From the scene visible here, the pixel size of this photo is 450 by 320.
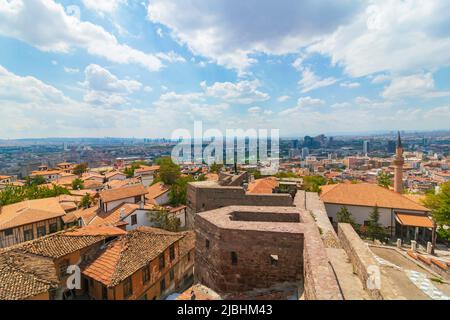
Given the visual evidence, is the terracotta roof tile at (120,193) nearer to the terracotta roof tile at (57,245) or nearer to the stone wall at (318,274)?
the terracotta roof tile at (57,245)

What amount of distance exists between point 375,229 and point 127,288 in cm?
1997

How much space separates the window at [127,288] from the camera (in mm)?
10617

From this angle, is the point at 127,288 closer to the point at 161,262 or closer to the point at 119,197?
the point at 161,262

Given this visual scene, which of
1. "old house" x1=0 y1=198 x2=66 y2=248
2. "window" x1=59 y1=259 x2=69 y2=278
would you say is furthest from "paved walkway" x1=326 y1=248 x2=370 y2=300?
"old house" x1=0 y1=198 x2=66 y2=248

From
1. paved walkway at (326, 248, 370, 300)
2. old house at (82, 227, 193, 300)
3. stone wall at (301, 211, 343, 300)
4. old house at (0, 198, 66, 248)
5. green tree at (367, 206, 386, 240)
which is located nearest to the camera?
stone wall at (301, 211, 343, 300)

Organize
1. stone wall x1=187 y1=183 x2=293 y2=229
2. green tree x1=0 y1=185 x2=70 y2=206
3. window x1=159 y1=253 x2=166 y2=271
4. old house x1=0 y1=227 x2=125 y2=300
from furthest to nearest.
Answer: green tree x1=0 y1=185 x2=70 y2=206 → stone wall x1=187 y1=183 x2=293 y2=229 → window x1=159 y1=253 x2=166 y2=271 → old house x1=0 y1=227 x2=125 y2=300

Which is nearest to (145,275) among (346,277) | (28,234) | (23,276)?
(23,276)

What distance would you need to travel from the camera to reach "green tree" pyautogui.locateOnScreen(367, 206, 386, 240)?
1934 centimetres

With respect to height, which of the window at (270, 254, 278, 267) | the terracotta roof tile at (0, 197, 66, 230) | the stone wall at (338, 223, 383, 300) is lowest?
the terracotta roof tile at (0, 197, 66, 230)

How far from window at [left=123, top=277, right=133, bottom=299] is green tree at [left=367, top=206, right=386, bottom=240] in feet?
64.2

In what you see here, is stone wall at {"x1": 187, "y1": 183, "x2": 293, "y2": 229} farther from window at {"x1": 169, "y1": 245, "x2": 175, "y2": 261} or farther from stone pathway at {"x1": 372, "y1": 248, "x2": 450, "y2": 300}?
stone pathway at {"x1": 372, "y1": 248, "x2": 450, "y2": 300}

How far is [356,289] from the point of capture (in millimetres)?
6391

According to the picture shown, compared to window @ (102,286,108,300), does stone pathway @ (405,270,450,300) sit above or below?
above

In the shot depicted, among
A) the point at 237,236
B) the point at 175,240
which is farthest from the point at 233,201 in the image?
the point at 237,236
